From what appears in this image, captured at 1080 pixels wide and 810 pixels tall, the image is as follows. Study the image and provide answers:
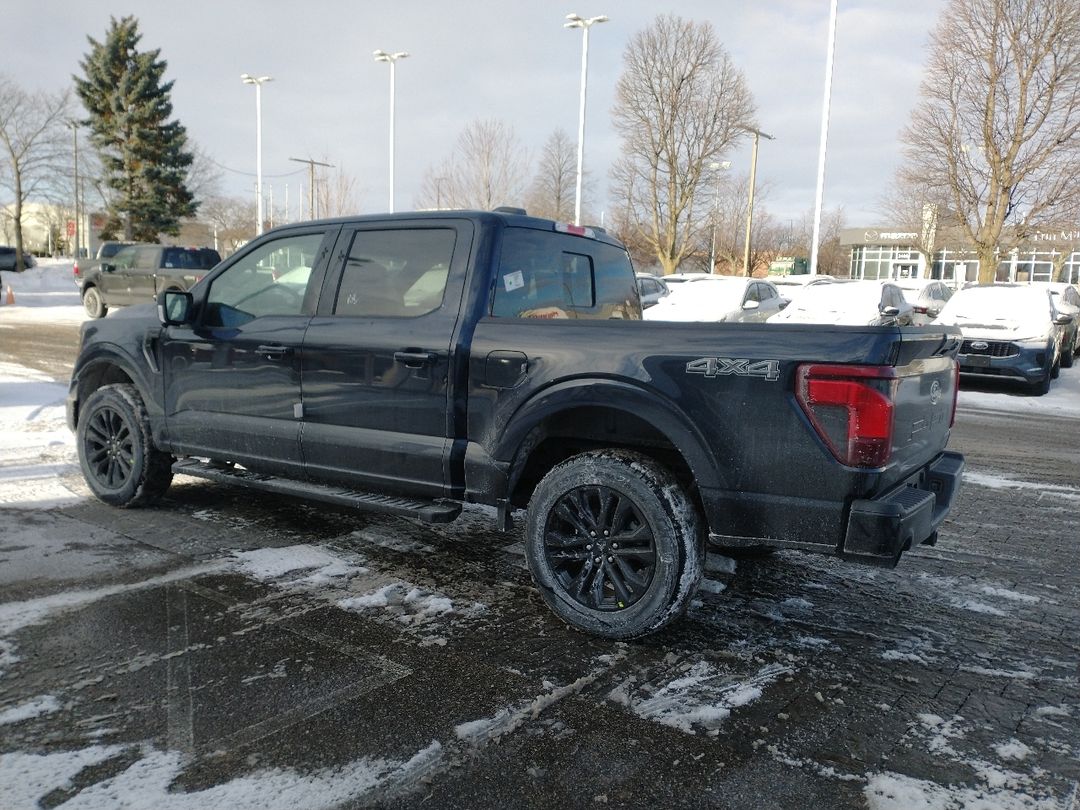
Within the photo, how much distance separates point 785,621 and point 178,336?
3828 millimetres

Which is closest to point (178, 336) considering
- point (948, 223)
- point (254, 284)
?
point (254, 284)

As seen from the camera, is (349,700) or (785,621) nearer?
(349,700)

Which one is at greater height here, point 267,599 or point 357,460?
point 357,460

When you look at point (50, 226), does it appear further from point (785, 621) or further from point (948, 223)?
point (785, 621)

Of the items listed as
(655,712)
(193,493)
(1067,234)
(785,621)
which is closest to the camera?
(655,712)

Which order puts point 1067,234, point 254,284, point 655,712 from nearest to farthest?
point 655,712 < point 254,284 < point 1067,234

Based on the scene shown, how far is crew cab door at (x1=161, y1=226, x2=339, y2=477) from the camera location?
4637mm

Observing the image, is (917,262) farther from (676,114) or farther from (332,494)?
(332,494)

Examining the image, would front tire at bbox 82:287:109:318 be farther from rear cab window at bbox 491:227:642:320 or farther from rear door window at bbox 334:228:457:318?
rear cab window at bbox 491:227:642:320

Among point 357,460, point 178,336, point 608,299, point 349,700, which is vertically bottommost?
point 349,700

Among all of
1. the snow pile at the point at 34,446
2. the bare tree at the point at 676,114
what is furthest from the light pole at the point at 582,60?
the snow pile at the point at 34,446

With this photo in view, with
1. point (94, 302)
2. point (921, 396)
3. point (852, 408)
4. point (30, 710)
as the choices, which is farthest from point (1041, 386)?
point (94, 302)

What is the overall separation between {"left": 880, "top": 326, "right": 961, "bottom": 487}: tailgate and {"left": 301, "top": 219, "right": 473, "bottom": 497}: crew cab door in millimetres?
1942

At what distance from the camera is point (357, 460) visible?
436cm
